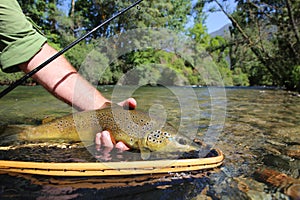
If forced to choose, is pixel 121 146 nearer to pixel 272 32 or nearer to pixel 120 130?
pixel 120 130

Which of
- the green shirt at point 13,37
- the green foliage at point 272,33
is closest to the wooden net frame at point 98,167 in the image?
the green shirt at point 13,37

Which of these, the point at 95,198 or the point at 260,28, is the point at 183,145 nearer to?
the point at 95,198

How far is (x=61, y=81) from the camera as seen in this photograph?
216 centimetres

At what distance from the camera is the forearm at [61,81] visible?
6.56 feet

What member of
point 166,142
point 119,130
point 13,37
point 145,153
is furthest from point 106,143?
point 13,37

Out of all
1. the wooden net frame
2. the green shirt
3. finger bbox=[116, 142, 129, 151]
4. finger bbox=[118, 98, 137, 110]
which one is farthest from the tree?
the green shirt

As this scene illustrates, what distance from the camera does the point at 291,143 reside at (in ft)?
8.17

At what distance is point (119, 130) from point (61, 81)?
623 mm

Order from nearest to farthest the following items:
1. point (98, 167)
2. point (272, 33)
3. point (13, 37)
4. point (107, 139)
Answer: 1. point (98, 167)
2. point (13, 37)
3. point (107, 139)
4. point (272, 33)

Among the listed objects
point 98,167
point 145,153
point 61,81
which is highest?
point 61,81

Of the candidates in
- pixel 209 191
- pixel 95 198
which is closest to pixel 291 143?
pixel 209 191

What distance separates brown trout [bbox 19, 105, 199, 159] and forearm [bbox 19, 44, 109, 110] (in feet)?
0.47

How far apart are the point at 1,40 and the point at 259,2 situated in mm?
17410

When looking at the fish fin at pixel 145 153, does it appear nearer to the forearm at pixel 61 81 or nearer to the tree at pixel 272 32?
the forearm at pixel 61 81
